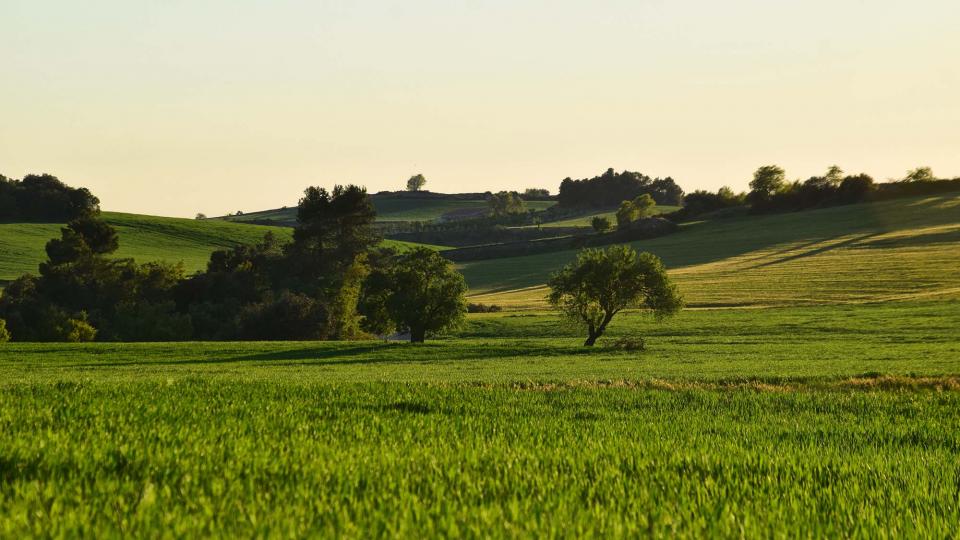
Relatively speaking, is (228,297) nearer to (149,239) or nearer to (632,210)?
(149,239)

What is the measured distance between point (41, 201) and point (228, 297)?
73.4m

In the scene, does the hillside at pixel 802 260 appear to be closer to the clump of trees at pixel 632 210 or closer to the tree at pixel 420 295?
the clump of trees at pixel 632 210

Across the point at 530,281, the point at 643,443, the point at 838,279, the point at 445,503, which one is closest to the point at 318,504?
the point at 445,503

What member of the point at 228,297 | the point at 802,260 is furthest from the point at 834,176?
the point at 228,297

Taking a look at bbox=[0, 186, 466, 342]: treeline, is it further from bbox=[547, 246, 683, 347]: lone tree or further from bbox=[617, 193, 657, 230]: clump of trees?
bbox=[617, 193, 657, 230]: clump of trees

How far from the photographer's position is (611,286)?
6256 cm

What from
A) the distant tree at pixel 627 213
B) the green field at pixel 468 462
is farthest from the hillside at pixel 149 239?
the green field at pixel 468 462

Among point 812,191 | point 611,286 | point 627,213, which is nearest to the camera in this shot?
point 611,286

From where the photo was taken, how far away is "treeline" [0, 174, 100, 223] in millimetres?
140875

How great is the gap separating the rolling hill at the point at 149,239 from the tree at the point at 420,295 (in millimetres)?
61645

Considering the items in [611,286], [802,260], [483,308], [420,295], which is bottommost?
[483,308]

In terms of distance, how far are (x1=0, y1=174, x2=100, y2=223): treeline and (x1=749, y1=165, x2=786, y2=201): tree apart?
12710cm

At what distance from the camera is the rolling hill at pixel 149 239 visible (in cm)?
11862

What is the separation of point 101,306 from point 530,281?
187 ft
